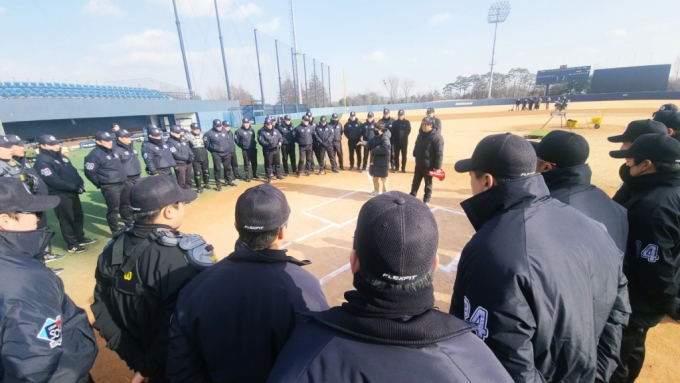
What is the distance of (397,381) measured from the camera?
0.86 metres

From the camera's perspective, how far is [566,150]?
236cm

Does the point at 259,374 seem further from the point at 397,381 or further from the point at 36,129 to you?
the point at 36,129

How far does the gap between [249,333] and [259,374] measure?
25cm

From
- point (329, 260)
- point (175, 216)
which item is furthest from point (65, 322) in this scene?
point (329, 260)

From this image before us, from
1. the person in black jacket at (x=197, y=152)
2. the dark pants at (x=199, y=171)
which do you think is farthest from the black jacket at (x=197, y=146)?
the dark pants at (x=199, y=171)

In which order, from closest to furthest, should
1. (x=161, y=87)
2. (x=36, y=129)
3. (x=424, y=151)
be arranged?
(x=424, y=151) → (x=36, y=129) → (x=161, y=87)

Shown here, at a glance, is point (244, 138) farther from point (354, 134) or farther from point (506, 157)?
point (506, 157)

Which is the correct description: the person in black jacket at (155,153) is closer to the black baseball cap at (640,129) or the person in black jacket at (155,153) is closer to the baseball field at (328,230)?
the baseball field at (328,230)

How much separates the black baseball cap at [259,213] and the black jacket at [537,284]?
1105 mm

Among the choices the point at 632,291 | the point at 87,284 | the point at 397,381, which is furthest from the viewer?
the point at 87,284

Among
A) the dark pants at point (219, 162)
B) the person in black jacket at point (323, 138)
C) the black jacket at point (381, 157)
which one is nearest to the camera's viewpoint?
the black jacket at point (381, 157)

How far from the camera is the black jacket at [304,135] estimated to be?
36.1ft

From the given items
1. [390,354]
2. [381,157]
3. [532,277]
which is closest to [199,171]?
[381,157]

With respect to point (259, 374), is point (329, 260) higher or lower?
lower
